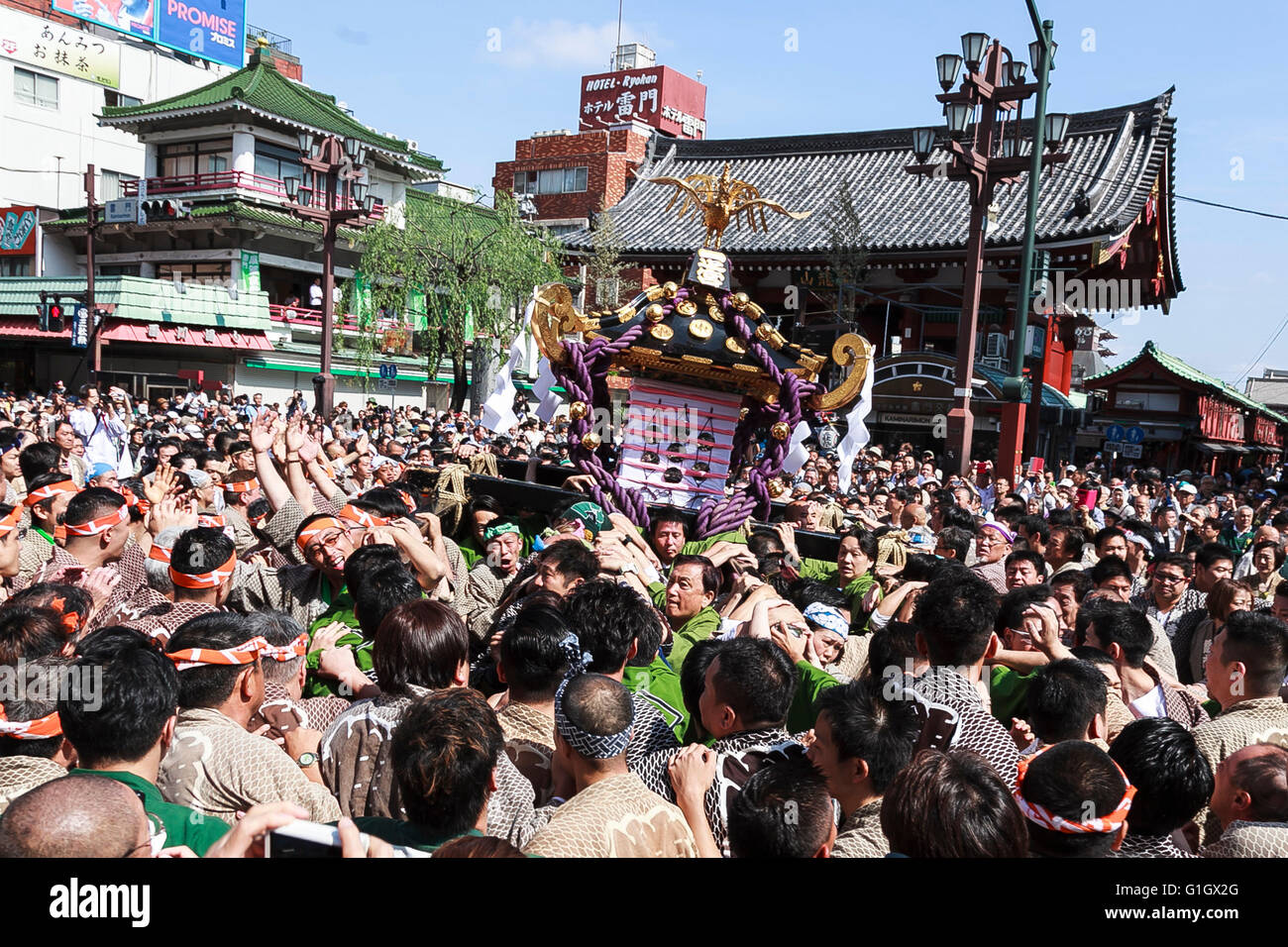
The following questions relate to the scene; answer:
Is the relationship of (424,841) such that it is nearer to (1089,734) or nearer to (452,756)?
(452,756)

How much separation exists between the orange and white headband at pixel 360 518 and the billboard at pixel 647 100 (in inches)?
1742

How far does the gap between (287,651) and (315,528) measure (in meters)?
1.59

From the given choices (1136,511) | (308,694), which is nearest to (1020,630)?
(308,694)

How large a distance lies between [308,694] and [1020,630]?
3.08 meters

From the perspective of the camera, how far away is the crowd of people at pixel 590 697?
2.36m

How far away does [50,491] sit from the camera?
5609 mm

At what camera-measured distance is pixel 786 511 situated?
873 cm

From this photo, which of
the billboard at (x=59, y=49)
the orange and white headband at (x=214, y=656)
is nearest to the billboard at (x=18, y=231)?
the billboard at (x=59, y=49)

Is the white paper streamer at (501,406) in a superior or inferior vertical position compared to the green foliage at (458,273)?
inferior

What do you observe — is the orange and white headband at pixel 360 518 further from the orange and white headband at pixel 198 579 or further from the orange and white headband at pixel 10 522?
the orange and white headband at pixel 10 522

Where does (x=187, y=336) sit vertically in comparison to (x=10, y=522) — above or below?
above

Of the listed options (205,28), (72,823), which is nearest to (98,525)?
(72,823)

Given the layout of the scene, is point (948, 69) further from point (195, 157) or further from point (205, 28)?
point (205, 28)

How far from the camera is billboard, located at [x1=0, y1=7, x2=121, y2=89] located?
32.0 m
